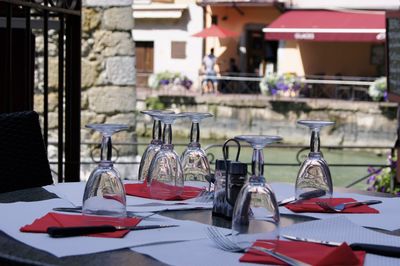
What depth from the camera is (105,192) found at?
7.25 feet

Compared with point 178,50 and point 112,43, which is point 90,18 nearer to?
point 112,43

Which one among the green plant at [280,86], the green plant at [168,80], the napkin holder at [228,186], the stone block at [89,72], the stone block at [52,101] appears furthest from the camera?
the green plant at [168,80]

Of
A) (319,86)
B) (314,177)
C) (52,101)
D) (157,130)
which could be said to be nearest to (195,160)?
(157,130)

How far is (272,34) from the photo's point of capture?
2405 centimetres

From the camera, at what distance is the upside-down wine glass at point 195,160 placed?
2.60m

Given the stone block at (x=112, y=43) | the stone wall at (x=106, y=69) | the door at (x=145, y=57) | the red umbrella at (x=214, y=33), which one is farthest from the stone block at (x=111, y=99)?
the door at (x=145, y=57)

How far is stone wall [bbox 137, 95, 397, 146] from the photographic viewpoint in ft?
68.2

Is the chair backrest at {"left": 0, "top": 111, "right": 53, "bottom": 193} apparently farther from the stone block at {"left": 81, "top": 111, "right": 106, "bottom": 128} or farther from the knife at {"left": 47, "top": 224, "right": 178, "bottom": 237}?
the stone block at {"left": 81, "top": 111, "right": 106, "bottom": 128}

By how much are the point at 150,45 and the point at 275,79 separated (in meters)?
6.53

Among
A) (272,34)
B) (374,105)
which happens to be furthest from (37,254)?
(272,34)

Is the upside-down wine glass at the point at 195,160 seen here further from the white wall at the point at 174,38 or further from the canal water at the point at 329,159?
the white wall at the point at 174,38

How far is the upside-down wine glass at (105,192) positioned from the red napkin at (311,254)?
16.4 inches

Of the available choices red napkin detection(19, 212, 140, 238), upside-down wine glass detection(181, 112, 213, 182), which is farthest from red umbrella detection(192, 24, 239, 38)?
red napkin detection(19, 212, 140, 238)

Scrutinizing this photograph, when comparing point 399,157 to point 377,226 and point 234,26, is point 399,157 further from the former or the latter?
point 234,26
